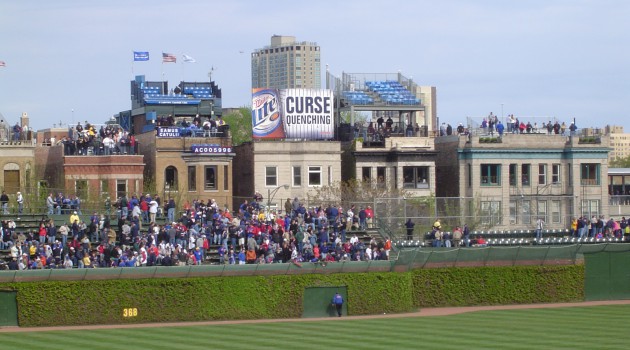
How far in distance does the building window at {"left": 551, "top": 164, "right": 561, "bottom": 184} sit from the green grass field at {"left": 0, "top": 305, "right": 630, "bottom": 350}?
30213mm

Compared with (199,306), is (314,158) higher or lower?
higher

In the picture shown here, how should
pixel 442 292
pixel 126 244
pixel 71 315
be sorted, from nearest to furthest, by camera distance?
pixel 71 315 → pixel 126 244 → pixel 442 292

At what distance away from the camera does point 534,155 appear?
89.7 metres

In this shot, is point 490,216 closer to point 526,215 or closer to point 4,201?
point 526,215

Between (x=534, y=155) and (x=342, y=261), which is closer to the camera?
(x=342, y=261)

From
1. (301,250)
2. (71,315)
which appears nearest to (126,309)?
(71,315)

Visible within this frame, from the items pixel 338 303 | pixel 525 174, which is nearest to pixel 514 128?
pixel 525 174

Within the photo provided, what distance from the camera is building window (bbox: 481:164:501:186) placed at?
→ 3482 inches

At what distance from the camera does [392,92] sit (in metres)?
93.1

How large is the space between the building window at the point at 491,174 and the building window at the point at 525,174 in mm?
1837

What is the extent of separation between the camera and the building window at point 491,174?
88.4m

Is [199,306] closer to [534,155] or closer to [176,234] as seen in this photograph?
[176,234]

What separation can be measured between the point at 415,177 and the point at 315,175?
22.5 ft

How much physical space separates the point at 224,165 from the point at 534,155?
2150 cm
